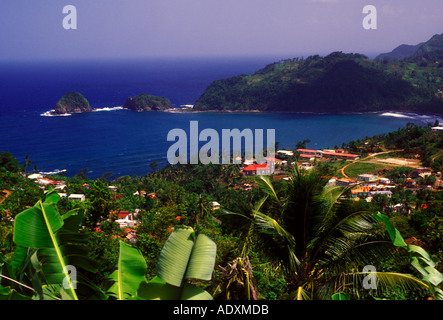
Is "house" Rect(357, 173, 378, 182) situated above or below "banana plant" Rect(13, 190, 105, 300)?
below

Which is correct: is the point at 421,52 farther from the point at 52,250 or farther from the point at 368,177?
the point at 52,250

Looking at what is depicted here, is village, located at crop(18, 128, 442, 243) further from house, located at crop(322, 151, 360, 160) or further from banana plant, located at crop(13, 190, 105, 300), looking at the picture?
banana plant, located at crop(13, 190, 105, 300)

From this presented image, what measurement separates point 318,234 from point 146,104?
56.4m

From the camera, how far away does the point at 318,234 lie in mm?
2500

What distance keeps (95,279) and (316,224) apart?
2207 millimetres

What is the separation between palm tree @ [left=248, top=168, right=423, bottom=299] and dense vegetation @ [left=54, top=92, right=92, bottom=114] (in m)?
55.8

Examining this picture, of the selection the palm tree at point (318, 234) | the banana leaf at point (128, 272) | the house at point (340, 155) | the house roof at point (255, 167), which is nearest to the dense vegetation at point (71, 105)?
the house roof at point (255, 167)

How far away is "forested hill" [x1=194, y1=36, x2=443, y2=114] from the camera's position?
54531mm

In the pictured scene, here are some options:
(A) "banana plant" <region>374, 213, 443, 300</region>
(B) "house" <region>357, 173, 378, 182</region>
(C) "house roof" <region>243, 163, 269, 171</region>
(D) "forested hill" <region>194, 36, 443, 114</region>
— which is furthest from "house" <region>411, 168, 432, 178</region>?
(D) "forested hill" <region>194, 36, 443, 114</region>

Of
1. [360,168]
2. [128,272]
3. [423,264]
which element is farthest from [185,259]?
[360,168]
